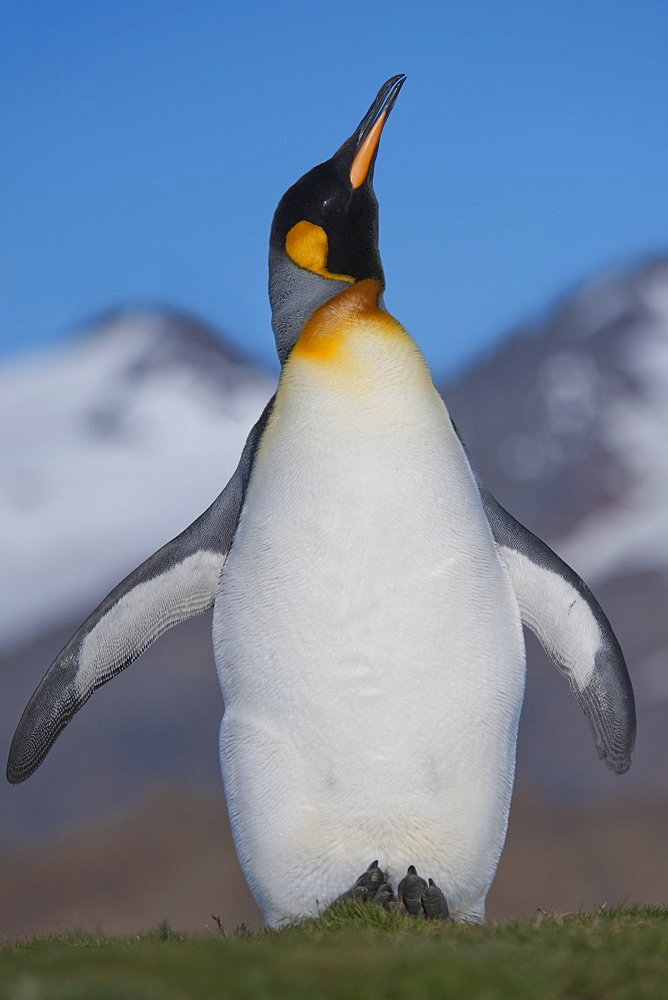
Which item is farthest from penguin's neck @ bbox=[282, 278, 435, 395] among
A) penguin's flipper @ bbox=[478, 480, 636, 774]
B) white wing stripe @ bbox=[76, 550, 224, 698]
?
white wing stripe @ bbox=[76, 550, 224, 698]

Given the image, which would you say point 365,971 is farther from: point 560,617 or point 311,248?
point 311,248

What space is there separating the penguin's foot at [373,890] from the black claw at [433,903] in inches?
3.1

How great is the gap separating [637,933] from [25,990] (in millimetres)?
1198

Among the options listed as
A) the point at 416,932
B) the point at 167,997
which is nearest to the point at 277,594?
the point at 416,932

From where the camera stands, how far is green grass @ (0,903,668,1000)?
1.42 metres

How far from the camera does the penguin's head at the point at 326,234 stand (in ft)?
10.6

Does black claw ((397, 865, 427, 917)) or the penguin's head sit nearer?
black claw ((397, 865, 427, 917))

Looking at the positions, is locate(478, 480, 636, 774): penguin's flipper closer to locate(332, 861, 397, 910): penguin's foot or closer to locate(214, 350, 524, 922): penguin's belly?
locate(214, 350, 524, 922): penguin's belly

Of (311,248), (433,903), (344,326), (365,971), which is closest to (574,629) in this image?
(433,903)

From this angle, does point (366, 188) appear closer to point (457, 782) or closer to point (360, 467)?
point (360, 467)

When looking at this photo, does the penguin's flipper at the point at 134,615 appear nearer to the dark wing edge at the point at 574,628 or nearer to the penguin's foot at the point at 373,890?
the dark wing edge at the point at 574,628

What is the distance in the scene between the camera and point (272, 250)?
338 centimetres

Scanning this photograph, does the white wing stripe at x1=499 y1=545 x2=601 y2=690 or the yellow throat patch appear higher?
the yellow throat patch

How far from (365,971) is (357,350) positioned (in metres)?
1.88
